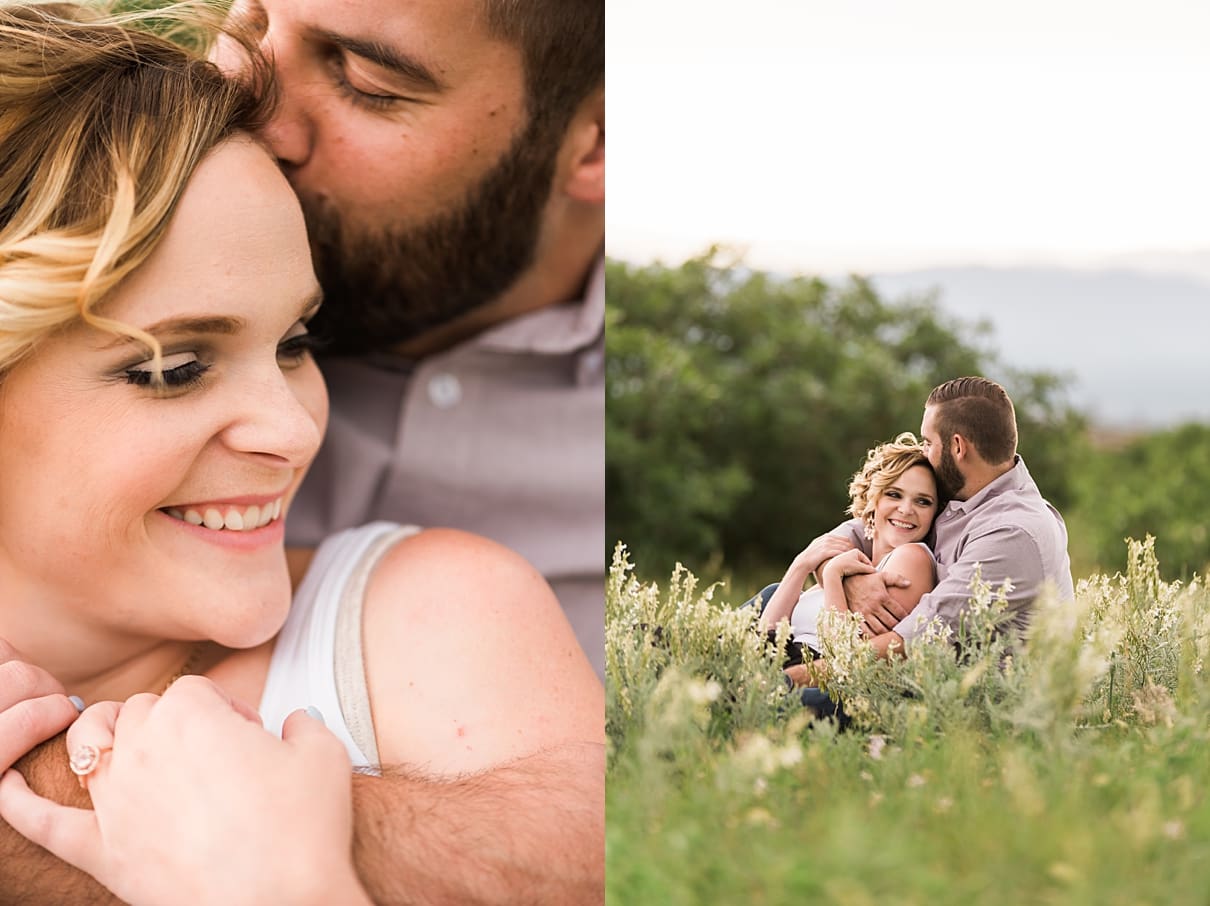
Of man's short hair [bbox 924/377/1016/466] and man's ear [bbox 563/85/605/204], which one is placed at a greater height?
man's ear [bbox 563/85/605/204]

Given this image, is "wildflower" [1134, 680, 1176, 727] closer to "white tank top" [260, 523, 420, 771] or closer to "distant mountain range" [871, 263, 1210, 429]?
"distant mountain range" [871, 263, 1210, 429]

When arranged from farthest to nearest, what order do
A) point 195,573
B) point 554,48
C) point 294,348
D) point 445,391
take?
point 445,391
point 554,48
point 294,348
point 195,573

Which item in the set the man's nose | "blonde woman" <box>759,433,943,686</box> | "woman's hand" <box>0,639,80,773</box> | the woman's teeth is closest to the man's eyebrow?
the man's nose

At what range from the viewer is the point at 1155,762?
157cm

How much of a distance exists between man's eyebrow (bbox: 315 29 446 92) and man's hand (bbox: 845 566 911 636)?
134 cm

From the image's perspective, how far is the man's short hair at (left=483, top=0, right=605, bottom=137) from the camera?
2244 millimetres

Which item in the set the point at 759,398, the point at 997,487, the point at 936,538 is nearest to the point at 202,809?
the point at 936,538

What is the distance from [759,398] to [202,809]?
176 cm

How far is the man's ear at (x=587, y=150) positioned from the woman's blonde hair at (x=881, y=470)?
1.13m

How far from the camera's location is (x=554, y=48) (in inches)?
91.7

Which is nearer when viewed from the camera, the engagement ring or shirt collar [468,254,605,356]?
the engagement ring

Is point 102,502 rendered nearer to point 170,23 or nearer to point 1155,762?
point 170,23

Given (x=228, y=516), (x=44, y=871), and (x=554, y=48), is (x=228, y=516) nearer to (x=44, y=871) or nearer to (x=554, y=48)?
(x=44, y=871)

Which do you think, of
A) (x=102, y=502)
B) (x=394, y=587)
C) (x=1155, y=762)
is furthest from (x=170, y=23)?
(x=1155, y=762)
